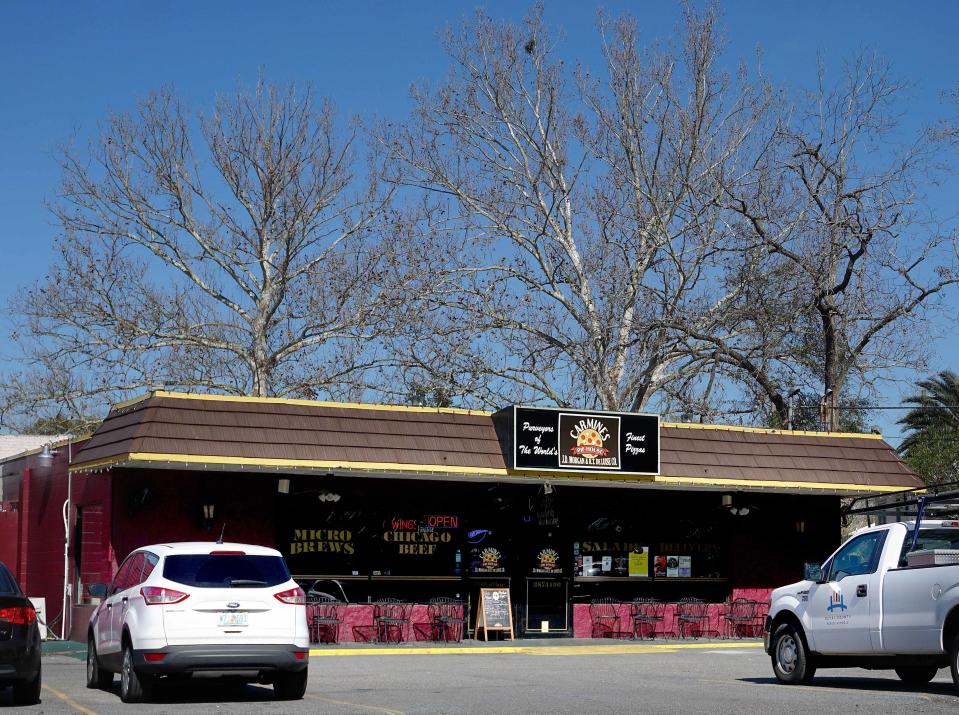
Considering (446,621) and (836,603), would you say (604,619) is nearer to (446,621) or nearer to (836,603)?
(446,621)

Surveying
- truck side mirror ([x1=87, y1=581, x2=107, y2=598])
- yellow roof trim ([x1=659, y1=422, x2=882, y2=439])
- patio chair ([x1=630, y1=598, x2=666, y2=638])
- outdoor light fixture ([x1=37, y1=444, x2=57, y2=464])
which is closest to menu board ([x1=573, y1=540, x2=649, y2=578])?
patio chair ([x1=630, y1=598, x2=666, y2=638])

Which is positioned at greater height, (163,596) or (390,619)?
(163,596)

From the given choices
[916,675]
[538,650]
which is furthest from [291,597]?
[538,650]

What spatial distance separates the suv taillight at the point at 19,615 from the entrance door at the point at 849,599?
341 inches

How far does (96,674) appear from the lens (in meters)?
14.6

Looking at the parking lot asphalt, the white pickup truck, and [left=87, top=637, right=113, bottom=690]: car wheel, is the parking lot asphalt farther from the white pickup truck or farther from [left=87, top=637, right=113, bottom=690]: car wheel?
the white pickup truck

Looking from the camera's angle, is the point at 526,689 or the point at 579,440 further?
the point at 579,440

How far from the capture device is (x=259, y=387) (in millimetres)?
37781

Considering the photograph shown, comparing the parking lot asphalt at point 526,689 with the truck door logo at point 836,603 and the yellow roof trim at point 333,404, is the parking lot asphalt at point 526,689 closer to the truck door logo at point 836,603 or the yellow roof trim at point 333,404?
the truck door logo at point 836,603

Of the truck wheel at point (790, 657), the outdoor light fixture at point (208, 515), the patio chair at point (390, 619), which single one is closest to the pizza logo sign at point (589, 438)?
the patio chair at point (390, 619)

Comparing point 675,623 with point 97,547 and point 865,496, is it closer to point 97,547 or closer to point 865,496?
point 865,496

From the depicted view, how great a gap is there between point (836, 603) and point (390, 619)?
10534mm

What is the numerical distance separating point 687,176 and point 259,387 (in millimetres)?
13811

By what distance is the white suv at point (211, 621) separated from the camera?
41.2 ft
